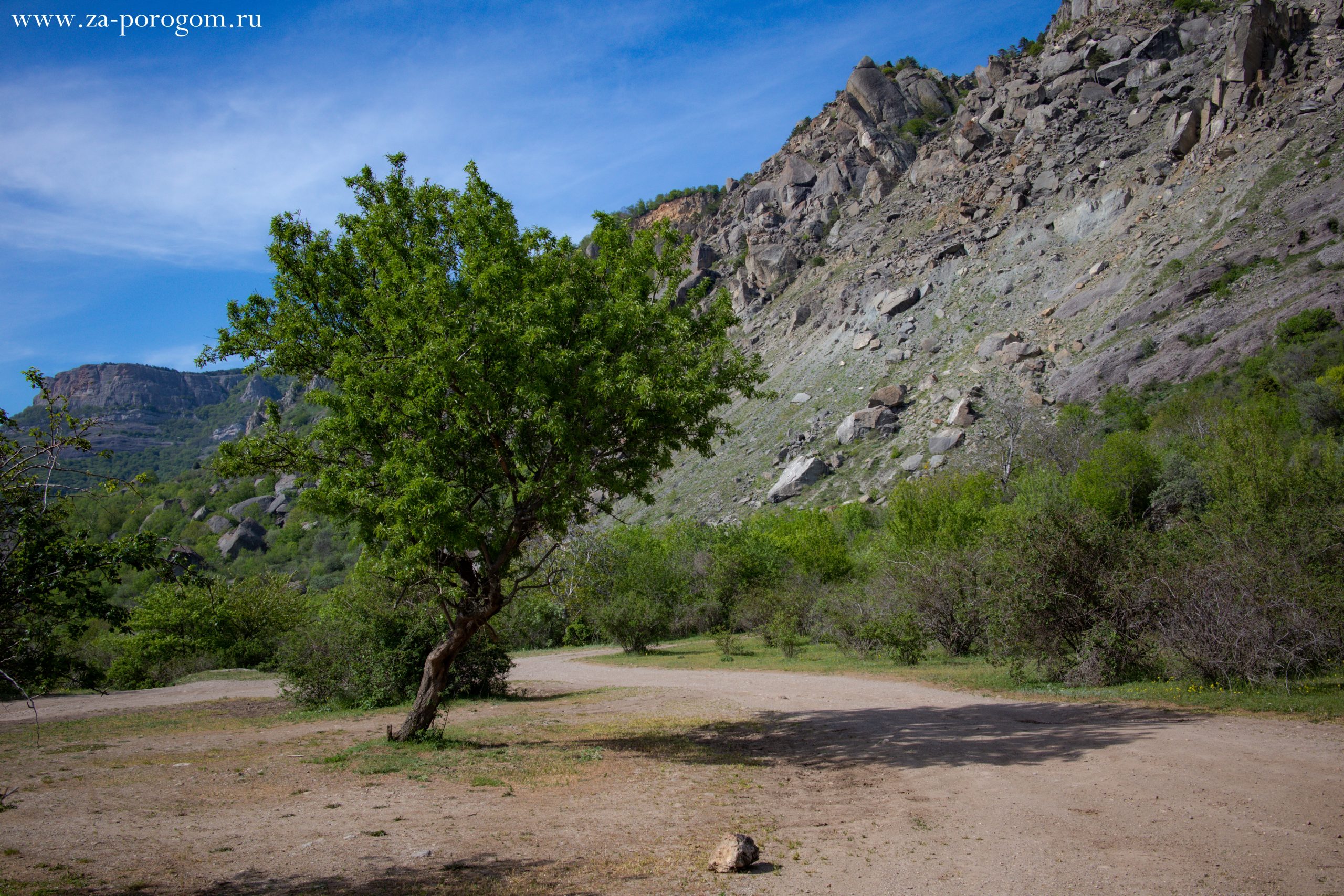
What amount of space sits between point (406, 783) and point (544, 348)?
5.83m

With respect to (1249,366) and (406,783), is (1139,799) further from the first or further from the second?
(1249,366)

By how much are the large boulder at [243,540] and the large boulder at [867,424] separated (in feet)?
236

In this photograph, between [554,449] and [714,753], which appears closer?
[714,753]

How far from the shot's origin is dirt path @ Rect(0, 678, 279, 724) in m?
19.7

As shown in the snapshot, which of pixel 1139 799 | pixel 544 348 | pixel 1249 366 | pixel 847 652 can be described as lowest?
pixel 847 652

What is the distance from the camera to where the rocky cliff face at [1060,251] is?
4453 cm

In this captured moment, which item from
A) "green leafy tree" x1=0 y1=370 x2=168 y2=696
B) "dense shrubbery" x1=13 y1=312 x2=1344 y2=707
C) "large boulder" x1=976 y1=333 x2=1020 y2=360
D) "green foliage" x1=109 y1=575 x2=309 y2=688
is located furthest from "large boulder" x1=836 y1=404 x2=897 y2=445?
"green leafy tree" x1=0 y1=370 x2=168 y2=696

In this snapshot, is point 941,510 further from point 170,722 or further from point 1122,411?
point 170,722

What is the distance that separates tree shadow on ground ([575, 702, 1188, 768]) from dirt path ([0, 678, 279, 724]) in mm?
13280

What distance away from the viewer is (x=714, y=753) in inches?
400

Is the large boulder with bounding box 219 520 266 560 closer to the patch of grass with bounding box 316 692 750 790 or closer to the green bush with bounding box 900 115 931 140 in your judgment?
the patch of grass with bounding box 316 692 750 790

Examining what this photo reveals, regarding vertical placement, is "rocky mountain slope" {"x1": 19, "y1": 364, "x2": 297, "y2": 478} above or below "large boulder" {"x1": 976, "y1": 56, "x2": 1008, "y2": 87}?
below

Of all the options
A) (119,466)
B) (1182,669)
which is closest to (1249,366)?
(1182,669)

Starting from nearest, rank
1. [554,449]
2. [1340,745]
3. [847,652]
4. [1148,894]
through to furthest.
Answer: [1148,894]
[1340,745]
[554,449]
[847,652]
